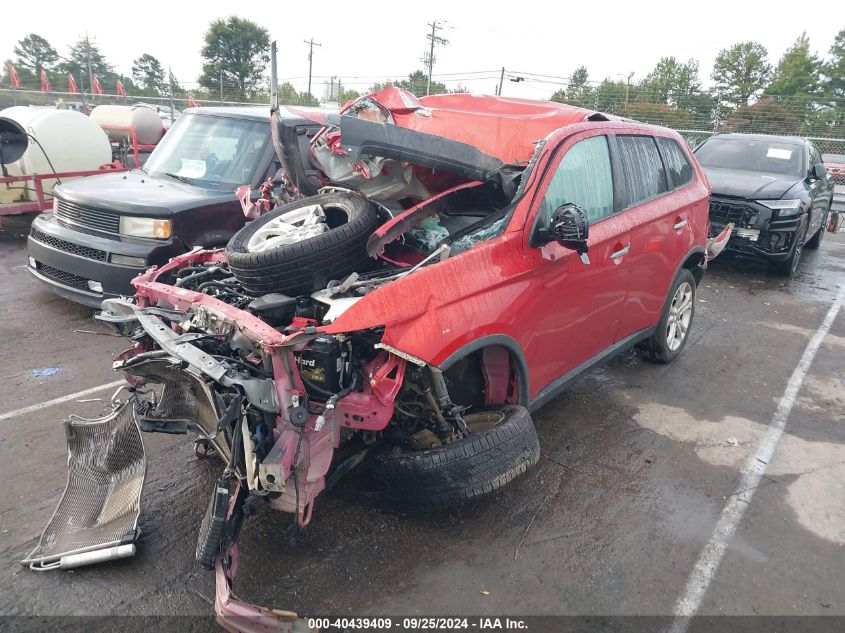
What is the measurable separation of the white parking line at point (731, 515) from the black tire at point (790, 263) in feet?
13.2

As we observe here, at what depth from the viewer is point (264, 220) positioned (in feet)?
12.2

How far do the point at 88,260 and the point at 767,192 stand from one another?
875 centimetres

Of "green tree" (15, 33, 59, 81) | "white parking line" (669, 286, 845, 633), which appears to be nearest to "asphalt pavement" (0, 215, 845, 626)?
"white parking line" (669, 286, 845, 633)

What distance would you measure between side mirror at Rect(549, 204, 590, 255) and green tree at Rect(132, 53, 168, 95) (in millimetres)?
47894

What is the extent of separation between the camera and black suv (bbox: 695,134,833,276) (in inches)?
338

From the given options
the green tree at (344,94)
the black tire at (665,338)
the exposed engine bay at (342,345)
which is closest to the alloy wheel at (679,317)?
the black tire at (665,338)

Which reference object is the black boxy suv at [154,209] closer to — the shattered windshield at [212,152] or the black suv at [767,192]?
the shattered windshield at [212,152]

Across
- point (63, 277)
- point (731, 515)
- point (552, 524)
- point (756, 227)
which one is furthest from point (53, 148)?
point (756, 227)

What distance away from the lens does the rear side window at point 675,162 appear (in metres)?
4.91

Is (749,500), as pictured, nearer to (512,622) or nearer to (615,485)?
(615,485)

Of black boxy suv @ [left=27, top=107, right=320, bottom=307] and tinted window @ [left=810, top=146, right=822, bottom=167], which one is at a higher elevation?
tinted window @ [left=810, top=146, right=822, bottom=167]

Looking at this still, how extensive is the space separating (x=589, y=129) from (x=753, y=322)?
436cm

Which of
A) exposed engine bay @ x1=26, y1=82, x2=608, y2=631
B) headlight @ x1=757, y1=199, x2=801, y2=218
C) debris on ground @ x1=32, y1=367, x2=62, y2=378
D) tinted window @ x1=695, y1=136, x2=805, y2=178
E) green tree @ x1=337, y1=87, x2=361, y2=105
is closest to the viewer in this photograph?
exposed engine bay @ x1=26, y1=82, x2=608, y2=631

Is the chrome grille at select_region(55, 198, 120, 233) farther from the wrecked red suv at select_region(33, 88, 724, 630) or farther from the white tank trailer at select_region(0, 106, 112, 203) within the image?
the white tank trailer at select_region(0, 106, 112, 203)
